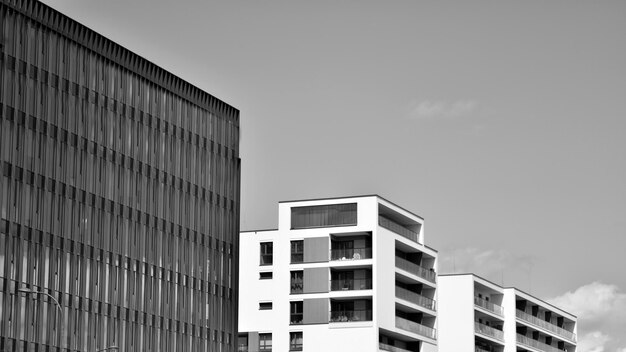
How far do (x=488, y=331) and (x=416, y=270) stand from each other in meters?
25.2

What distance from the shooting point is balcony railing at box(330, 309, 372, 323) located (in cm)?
13325

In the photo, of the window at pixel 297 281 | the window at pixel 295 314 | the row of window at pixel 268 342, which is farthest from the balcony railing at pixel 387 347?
the window at pixel 297 281

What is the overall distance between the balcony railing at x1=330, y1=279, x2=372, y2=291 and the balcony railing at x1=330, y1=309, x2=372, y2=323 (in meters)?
2.35

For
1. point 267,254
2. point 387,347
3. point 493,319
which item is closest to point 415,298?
point 387,347

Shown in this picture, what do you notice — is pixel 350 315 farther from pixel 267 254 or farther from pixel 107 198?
pixel 107 198

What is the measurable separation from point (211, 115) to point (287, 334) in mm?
31600

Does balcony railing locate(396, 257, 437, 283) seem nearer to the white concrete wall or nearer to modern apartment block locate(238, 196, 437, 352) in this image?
modern apartment block locate(238, 196, 437, 352)

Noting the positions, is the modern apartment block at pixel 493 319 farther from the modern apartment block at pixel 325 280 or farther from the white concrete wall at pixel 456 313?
the modern apartment block at pixel 325 280

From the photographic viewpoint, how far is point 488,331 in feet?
534

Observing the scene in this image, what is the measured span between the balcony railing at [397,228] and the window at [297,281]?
31.8ft

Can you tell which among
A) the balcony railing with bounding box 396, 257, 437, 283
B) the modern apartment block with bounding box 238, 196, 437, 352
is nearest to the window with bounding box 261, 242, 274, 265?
the modern apartment block with bounding box 238, 196, 437, 352

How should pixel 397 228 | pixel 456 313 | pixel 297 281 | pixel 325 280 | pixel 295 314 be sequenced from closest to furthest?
pixel 325 280
pixel 297 281
pixel 295 314
pixel 397 228
pixel 456 313

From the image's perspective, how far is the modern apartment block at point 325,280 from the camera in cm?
13312

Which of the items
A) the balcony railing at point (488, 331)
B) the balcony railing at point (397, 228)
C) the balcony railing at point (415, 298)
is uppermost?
the balcony railing at point (397, 228)
